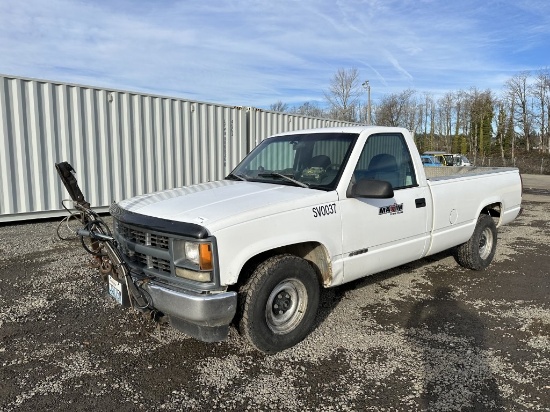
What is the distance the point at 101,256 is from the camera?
139 inches

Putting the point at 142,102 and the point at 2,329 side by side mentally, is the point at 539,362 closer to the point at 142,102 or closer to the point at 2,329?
the point at 2,329

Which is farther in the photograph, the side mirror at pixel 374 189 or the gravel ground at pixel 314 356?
the side mirror at pixel 374 189

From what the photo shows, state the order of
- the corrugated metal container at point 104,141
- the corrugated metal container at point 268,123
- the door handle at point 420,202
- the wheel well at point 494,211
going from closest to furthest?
1. the door handle at point 420,202
2. the wheel well at point 494,211
3. the corrugated metal container at point 104,141
4. the corrugated metal container at point 268,123

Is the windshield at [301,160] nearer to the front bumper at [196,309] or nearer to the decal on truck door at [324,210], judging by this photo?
the decal on truck door at [324,210]

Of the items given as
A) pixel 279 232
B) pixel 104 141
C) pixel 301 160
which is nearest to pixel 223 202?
pixel 279 232

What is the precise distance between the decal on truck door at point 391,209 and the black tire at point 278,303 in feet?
3.18

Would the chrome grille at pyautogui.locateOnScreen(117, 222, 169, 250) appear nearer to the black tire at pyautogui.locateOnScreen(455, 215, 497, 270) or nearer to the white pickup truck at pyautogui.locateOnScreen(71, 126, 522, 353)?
the white pickup truck at pyautogui.locateOnScreen(71, 126, 522, 353)

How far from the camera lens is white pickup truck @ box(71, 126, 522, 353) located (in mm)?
2980

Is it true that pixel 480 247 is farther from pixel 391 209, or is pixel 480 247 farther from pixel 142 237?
pixel 142 237

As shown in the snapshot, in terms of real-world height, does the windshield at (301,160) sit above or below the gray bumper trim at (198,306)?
above

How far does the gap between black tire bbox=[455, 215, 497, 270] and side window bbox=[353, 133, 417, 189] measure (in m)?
1.78

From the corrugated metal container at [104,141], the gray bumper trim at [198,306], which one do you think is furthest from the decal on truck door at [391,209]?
the corrugated metal container at [104,141]

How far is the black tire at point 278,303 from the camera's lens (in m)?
3.16

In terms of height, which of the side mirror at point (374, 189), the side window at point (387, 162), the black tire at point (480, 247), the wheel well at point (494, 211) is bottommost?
the black tire at point (480, 247)
